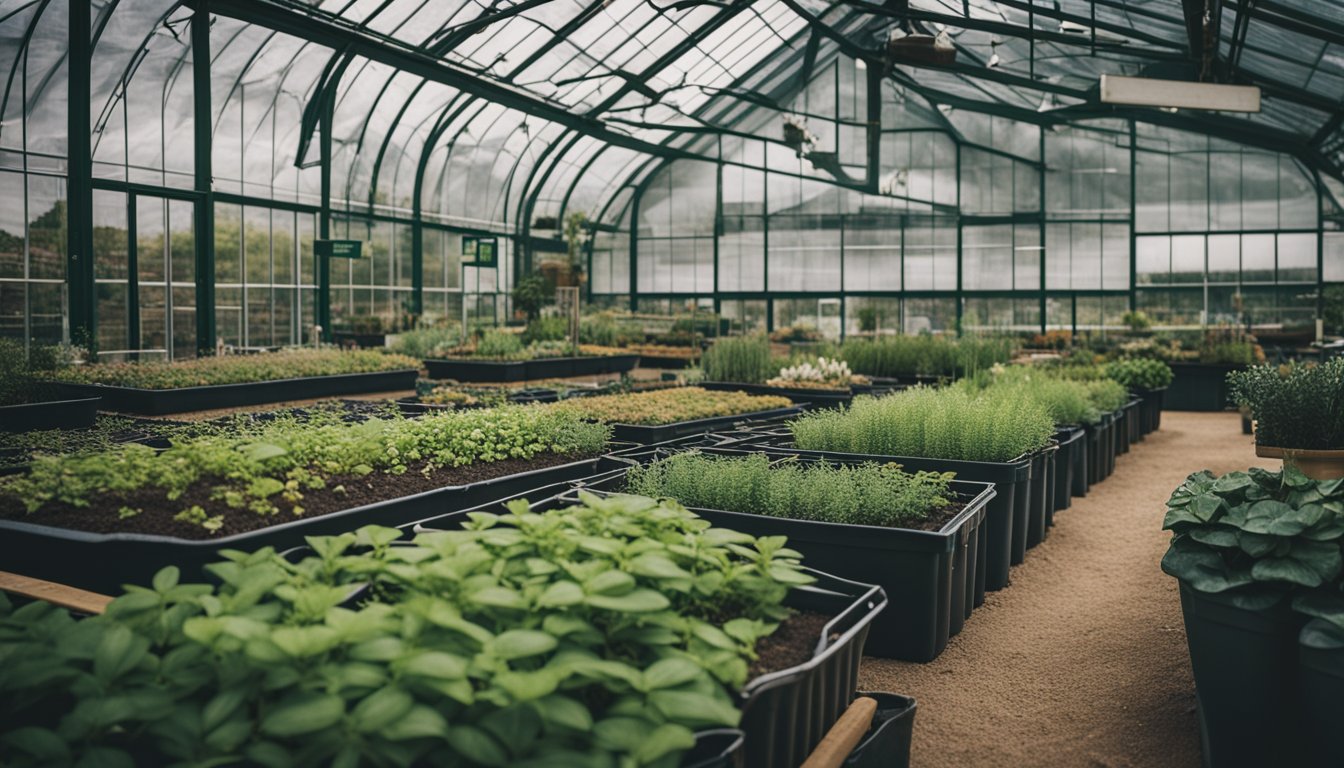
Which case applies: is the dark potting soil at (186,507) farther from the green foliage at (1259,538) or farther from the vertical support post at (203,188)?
the vertical support post at (203,188)

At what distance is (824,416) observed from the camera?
5.82m

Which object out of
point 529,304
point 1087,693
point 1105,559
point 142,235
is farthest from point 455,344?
point 1087,693

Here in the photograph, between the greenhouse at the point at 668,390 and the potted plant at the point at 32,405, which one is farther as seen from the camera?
the potted plant at the point at 32,405

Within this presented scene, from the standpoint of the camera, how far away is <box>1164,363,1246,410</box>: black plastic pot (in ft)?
48.5

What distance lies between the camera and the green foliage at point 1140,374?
11466 mm

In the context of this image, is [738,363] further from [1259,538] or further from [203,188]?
[203,188]

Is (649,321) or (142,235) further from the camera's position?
(649,321)

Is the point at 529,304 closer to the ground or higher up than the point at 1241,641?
higher up

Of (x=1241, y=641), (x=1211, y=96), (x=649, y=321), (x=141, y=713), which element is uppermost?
(x=1211, y=96)

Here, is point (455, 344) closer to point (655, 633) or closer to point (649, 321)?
point (649, 321)

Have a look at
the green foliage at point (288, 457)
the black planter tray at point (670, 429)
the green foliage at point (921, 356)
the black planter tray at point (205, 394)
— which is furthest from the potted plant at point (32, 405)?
the green foliage at point (921, 356)

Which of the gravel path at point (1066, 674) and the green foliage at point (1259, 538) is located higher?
the green foliage at point (1259, 538)

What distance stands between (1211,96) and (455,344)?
991 cm

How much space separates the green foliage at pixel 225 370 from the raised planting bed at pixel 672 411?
375 centimetres
